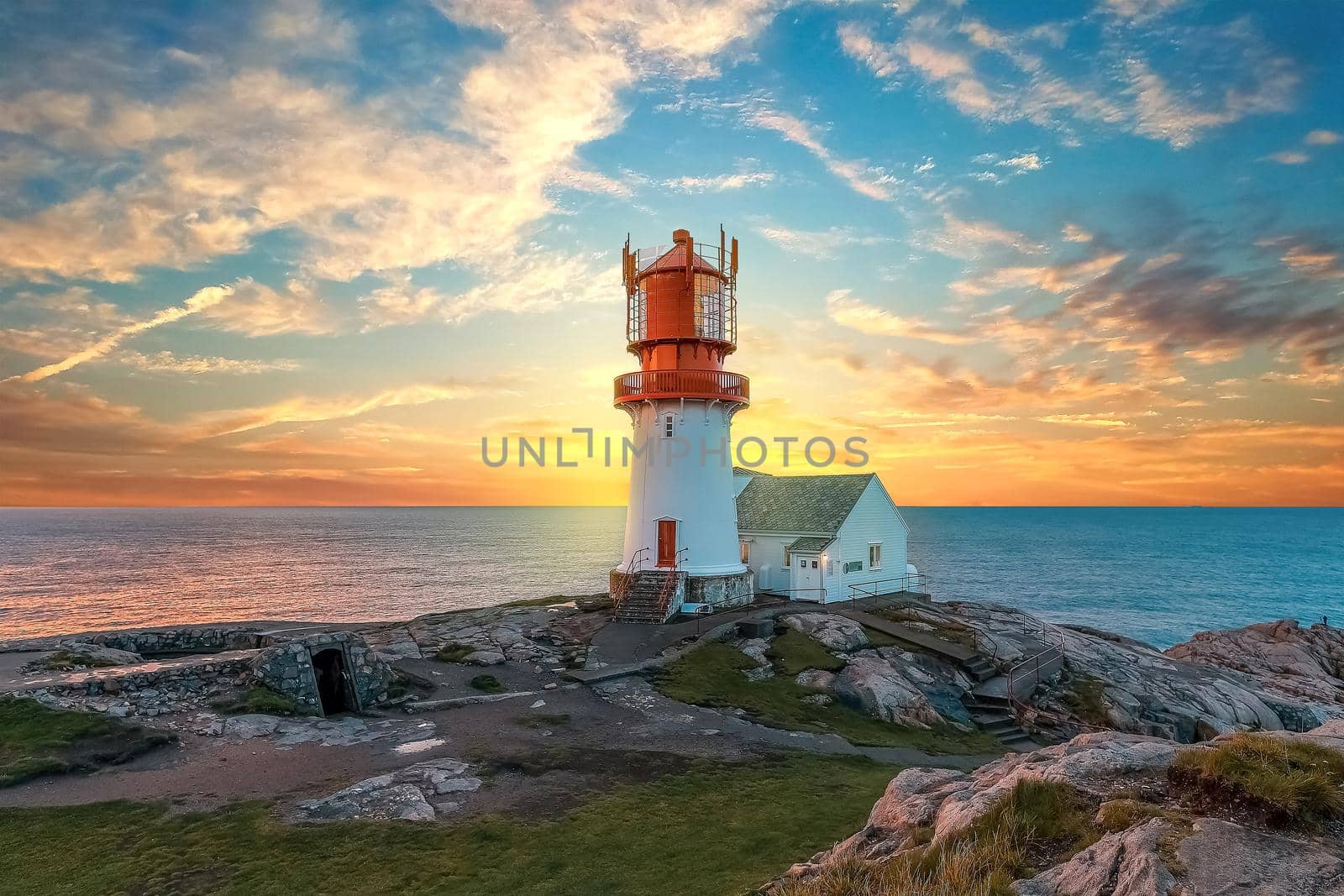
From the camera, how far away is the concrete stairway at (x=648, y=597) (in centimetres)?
2986

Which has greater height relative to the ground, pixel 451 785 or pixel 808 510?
pixel 808 510

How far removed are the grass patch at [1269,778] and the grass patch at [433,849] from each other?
19.7 feet

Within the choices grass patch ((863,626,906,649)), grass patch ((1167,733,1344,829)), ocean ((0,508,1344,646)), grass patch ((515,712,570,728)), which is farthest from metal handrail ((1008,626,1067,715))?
ocean ((0,508,1344,646))

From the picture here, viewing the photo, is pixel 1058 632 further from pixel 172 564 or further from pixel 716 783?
pixel 172 564

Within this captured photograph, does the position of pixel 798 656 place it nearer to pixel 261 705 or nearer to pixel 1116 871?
pixel 261 705

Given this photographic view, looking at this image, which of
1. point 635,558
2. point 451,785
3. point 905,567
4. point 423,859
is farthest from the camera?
point 905,567

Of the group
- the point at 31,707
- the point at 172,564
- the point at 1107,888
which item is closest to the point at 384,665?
the point at 31,707

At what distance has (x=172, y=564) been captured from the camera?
3890 inches

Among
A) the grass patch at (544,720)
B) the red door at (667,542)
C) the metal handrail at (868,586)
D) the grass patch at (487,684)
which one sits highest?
the red door at (667,542)

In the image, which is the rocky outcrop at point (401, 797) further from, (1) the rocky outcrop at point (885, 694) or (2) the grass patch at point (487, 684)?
(1) the rocky outcrop at point (885, 694)

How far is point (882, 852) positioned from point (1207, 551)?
150417 millimetres

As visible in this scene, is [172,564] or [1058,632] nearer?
[1058,632]

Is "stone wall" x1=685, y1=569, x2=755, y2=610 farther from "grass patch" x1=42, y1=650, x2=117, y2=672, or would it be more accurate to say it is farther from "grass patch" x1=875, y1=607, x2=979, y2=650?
"grass patch" x1=42, y1=650, x2=117, y2=672

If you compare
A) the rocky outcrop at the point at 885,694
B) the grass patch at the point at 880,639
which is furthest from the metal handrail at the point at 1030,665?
the grass patch at the point at 880,639
